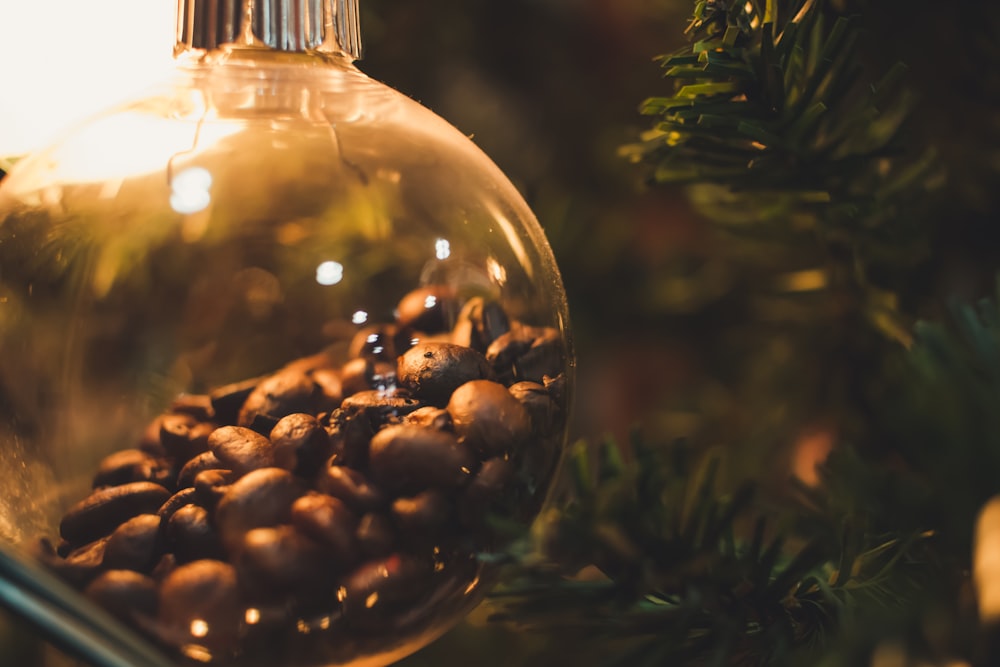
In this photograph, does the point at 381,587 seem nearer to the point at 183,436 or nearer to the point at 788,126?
the point at 183,436

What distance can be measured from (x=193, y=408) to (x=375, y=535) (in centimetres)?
9

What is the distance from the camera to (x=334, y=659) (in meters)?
0.26

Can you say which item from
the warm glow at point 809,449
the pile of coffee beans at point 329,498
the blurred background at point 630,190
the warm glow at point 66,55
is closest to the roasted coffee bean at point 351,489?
the pile of coffee beans at point 329,498

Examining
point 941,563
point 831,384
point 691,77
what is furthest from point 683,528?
point 831,384

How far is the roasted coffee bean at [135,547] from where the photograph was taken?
0.24 meters

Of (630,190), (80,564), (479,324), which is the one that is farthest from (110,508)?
(630,190)

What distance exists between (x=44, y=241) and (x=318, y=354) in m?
0.10

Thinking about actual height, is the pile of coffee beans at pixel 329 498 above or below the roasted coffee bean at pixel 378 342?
below

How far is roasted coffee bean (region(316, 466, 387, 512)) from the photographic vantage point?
0.24m

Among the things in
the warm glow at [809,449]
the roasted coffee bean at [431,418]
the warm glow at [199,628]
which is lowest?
the warm glow at [809,449]

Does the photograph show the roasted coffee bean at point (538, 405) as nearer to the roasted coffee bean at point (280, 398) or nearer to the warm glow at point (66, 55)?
the roasted coffee bean at point (280, 398)

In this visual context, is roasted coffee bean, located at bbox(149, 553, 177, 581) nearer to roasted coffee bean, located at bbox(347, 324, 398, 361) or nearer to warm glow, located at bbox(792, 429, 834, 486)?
roasted coffee bean, located at bbox(347, 324, 398, 361)

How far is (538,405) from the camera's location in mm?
281

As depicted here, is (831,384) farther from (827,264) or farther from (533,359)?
(533,359)
